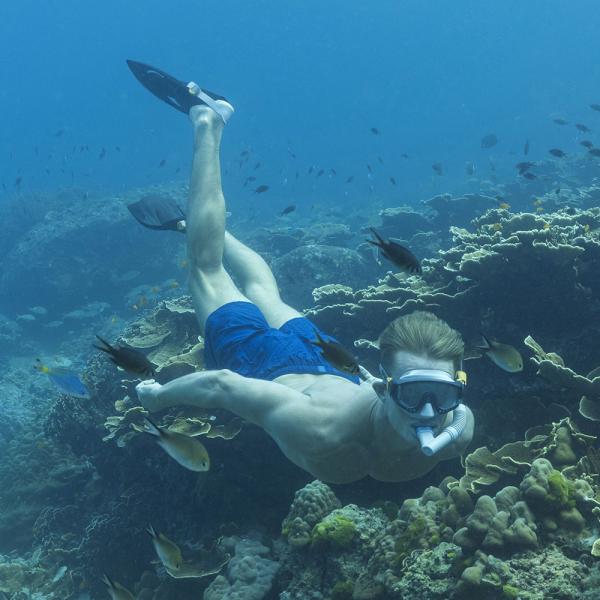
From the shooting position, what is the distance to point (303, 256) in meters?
13.5

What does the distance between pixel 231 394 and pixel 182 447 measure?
939mm

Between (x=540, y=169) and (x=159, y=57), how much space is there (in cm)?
18094

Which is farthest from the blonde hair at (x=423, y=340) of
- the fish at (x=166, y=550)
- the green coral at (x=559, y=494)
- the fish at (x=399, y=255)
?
the fish at (x=166, y=550)

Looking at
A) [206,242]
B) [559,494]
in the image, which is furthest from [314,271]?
[559,494]

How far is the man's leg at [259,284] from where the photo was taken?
6426mm

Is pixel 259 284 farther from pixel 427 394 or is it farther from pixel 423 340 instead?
pixel 427 394

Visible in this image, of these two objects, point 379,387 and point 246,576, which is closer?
point 379,387

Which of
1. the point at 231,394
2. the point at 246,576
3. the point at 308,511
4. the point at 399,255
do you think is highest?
the point at 399,255

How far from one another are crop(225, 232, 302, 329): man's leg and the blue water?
81.6m

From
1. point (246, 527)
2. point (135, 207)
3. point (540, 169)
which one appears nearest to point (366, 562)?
point (246, 527)

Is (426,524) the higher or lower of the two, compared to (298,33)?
higher

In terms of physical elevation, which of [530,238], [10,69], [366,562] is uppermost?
[530,238]

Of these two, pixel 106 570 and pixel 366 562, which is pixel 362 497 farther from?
pixel 106 570

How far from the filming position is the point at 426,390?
3.01m
